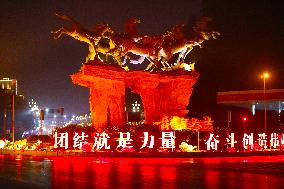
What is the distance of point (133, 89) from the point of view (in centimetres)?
3375

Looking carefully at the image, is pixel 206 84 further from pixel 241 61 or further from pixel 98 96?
pixel 98 96

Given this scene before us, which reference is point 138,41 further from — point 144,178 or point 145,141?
point 144,178

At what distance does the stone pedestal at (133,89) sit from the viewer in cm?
3105

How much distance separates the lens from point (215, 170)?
1898cm

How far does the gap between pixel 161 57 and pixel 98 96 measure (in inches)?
216

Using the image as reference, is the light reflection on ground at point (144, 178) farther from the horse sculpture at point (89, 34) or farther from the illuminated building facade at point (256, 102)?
the illuminated building facade at point (256, 102)

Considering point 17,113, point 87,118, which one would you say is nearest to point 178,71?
point 87,118

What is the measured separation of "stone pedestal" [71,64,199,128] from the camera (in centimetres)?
3105

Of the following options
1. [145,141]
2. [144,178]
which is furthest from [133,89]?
[144,178]

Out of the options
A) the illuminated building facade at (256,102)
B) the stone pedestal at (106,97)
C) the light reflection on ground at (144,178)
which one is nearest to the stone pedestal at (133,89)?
the stone pedestal at (106,97)

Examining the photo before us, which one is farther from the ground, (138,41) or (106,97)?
(138,41)

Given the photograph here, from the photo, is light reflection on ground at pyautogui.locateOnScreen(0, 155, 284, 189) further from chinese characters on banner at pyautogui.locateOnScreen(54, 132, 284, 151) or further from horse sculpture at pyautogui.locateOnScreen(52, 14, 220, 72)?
horse sculpture at pyautogui.locateOnScreen(52, 14, 220, 72)

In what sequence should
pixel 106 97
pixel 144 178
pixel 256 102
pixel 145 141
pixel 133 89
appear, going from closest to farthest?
pixel 144 178 → pixel 145 141 → pixel 106 97 → pixel 133 89 → pixel 256 102

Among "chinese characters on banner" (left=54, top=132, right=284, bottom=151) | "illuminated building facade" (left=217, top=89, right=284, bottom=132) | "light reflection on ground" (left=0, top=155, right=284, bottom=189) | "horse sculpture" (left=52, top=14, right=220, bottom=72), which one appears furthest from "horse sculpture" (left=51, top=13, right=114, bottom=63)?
"illuminated building facade" (left=217, top=89, right=284, bottom=132)
